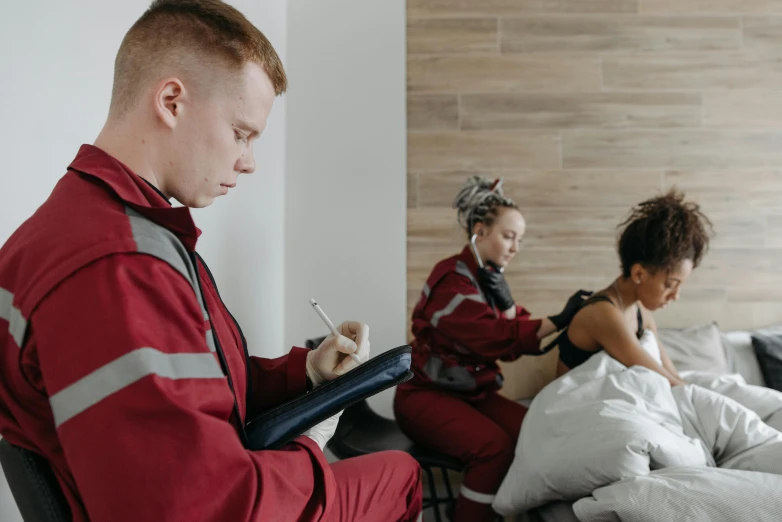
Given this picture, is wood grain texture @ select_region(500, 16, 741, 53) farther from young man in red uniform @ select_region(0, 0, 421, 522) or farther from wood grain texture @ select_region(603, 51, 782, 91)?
young man in red uniform @ select_region(0, 0, 421, 522)

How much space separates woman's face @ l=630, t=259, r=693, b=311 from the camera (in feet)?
6.79

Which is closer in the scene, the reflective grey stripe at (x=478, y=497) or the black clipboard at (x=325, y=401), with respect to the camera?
the black clipboard at (x=325, y=401)

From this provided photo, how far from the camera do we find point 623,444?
55.5 inches

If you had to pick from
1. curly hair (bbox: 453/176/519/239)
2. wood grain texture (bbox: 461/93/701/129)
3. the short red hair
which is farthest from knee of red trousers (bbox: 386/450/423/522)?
wood grain texture (bbox: 461/93/701/129)

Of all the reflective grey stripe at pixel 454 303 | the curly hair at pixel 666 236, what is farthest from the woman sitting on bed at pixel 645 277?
the reflective grey stripe at pixel 454 303

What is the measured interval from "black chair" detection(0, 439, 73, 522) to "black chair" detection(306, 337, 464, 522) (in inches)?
52.0

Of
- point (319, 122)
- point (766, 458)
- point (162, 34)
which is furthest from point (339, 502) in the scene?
point (319, 122)

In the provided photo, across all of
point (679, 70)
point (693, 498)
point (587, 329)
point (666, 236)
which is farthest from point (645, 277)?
point (679, 70)

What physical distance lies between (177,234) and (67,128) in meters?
0.55

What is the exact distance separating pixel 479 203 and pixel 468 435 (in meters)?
0.83

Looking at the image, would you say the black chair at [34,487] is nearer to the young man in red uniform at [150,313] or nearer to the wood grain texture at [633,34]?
the young man in red uniform at [150,313]

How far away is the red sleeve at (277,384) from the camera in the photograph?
1201 millimetres

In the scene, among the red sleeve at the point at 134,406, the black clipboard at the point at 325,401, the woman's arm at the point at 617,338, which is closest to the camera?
the red sleeve at the point at 134,406

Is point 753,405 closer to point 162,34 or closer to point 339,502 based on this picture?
point 339,502
